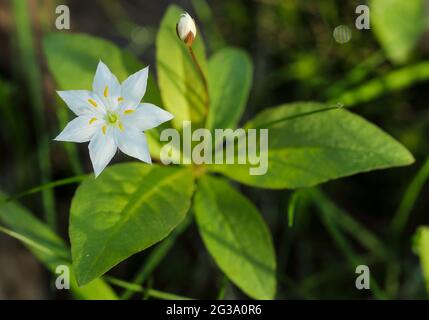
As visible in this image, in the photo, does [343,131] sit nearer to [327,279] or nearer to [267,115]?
[267,115]

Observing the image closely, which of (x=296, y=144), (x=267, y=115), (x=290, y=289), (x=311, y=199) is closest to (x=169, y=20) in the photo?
(x=267, y=115)

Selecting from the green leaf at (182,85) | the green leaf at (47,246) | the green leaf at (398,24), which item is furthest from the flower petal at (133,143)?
the green leaf at (398,24)

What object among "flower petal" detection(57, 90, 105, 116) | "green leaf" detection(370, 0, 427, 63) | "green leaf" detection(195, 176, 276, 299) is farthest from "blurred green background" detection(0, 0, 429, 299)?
"flower petal" detection(57, 90, 105, 116)

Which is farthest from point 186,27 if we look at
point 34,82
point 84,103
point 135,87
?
point 34,82
